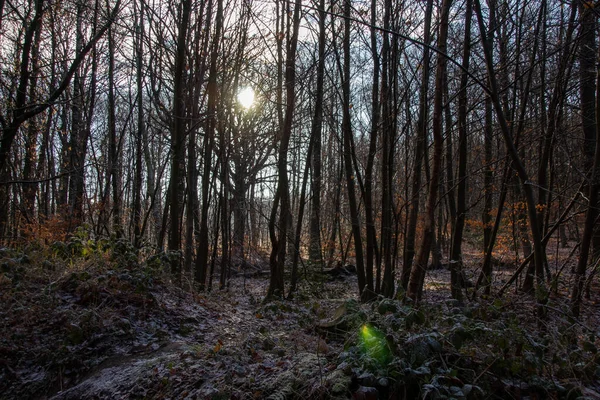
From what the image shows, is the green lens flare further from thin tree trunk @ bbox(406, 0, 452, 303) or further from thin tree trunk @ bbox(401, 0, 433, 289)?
thin tree trunk @ bbox(401, 0, 433, 289)

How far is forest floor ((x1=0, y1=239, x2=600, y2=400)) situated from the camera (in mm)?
2391

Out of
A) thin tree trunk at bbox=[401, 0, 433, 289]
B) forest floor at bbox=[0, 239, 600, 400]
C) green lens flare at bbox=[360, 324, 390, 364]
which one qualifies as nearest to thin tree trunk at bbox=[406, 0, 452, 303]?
forest floor at bbox=[0, 239, 600, 400]

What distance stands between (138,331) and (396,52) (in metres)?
5.85

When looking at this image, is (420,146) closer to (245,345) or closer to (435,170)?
(435,170)

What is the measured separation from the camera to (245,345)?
3.50 meters

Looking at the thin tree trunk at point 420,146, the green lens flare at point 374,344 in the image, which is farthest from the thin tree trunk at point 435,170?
the green lens flare at point 374,344

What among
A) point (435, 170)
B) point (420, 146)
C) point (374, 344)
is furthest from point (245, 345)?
point (420, 146)

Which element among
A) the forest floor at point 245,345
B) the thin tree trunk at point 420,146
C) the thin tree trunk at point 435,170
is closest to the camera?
the forest floor at point 245,345

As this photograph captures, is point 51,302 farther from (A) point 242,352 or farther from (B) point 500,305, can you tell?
(B) point 500,305

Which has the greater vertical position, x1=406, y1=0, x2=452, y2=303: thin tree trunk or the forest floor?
x1=406, y1=0, x2=452, y2=303: thin tree trunk

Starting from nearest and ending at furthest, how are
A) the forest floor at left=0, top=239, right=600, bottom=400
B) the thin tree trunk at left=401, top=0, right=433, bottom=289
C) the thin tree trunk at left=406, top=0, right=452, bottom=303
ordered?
1. the forest floor at left=0, top=239, right=600, bottom=400
2. the thin tree trunk at left=406, top=0, right=452, bottom=303
3. the thin tree trunk at left=401, top=0, right=433, bottom=289

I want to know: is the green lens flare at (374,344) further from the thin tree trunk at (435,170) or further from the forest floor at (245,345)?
the thin tree trunk at (435,170)

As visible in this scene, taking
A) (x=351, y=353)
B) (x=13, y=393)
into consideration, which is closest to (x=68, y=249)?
(x=13, y=393)

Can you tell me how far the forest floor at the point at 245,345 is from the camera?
2.39 meters
